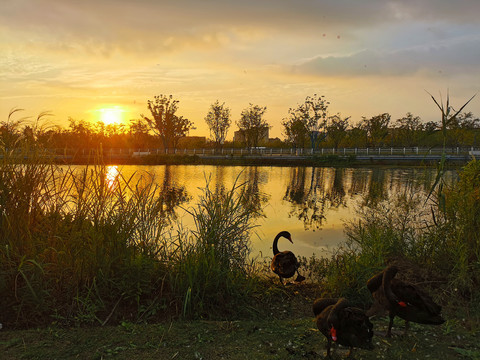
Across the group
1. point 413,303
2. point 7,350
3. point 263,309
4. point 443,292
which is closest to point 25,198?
point 7,350

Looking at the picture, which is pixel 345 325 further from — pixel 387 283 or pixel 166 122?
pixel 166 122

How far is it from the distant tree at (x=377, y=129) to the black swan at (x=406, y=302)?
69674 millimetres

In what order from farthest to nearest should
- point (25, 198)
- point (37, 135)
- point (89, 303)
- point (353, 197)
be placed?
point (353, 197)
point (37, 135)
point (25, 198)
point (89, 303)

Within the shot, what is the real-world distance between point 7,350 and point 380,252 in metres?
5.67

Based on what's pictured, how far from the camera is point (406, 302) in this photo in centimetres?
435

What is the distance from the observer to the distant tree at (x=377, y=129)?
2734 inches

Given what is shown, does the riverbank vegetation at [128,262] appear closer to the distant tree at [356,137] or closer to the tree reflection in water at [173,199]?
the tree reflection in water at [173,199]

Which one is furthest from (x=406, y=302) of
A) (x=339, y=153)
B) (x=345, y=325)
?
(x=339, y=153)

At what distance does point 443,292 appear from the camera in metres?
5.98

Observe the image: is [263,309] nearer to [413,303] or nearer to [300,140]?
[413,303]

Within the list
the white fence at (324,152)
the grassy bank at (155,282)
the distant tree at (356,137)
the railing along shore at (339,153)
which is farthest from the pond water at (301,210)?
the distant tree at (356,137)

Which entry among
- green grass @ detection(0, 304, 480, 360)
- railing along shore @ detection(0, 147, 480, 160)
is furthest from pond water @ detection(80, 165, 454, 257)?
railing along shore @ detection(0, 147, 480, 160)

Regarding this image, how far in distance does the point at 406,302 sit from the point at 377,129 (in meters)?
70.8

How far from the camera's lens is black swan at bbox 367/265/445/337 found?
4.25m
